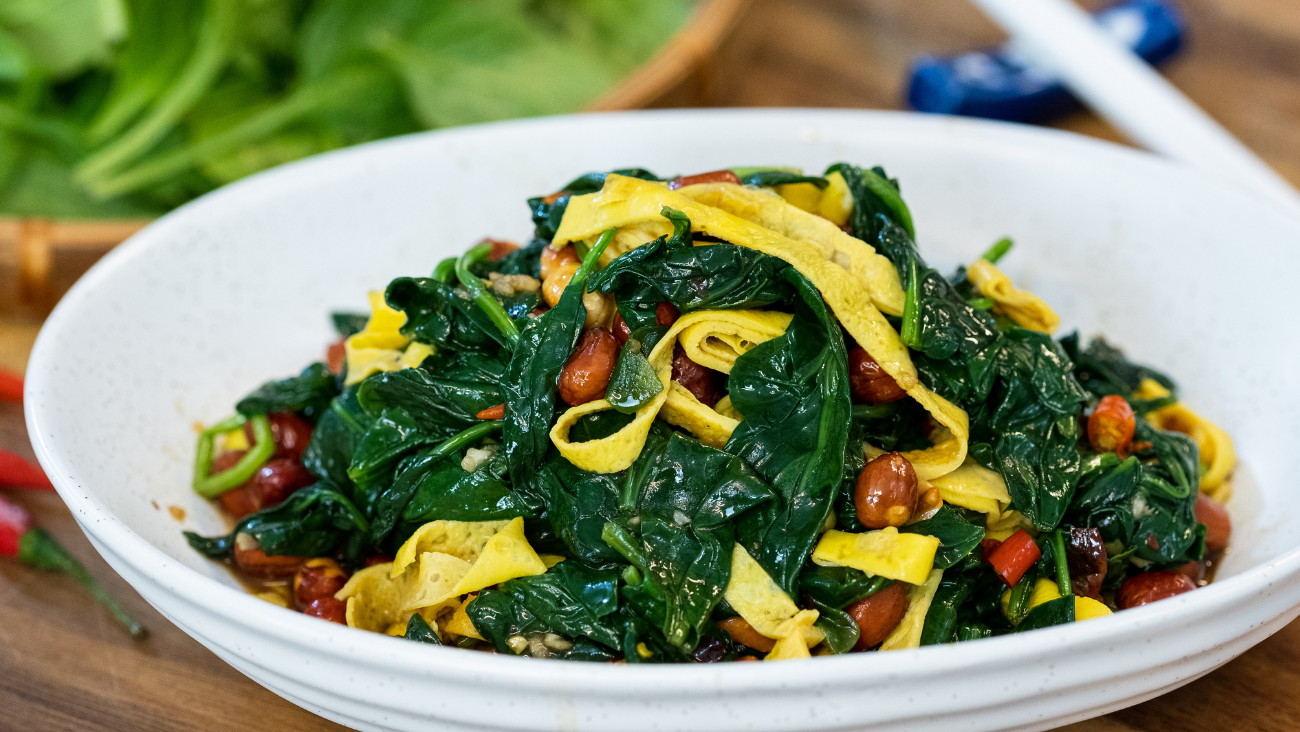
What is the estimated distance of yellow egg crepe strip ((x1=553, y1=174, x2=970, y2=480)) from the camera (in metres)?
2.20

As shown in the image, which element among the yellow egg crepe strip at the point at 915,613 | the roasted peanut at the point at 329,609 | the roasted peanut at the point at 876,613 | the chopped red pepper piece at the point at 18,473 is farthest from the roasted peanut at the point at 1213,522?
the chopped red pepper piece at the point at 18,473

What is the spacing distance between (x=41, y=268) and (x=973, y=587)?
11.5 feet

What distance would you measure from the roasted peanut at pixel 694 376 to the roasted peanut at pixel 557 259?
374 millimetres

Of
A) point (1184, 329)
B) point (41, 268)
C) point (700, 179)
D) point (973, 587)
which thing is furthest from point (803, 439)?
point (41, 268)

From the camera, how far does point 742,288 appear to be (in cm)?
222

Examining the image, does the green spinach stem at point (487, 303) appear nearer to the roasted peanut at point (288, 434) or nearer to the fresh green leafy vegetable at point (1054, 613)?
the roasted peanut at point (288, 434)

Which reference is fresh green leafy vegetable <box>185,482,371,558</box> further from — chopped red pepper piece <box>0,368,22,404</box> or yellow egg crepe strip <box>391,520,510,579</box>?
chopped red pepper piece <box>0,368,22,404</box>

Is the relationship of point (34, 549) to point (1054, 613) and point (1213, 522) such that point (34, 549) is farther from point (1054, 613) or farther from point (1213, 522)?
point (1213, 522)

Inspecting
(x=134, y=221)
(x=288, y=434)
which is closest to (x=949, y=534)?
(x=288, y=434)

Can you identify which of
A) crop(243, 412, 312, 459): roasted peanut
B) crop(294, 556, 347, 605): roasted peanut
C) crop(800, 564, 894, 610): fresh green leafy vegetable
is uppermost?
crop(800, 564, 894, 610): fresh green leafy vegetable

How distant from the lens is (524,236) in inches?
141

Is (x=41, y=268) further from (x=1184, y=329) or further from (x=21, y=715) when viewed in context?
(x=1184, y=329)

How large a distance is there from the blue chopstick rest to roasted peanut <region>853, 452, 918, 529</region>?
2905 millimetres

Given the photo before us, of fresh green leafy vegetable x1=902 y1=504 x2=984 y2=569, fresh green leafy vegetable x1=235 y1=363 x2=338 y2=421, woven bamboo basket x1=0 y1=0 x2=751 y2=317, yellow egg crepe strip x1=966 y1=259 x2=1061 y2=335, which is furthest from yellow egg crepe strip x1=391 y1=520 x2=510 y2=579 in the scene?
woven bamboo basket x1=0 y1=0 x2=751 y2=317
